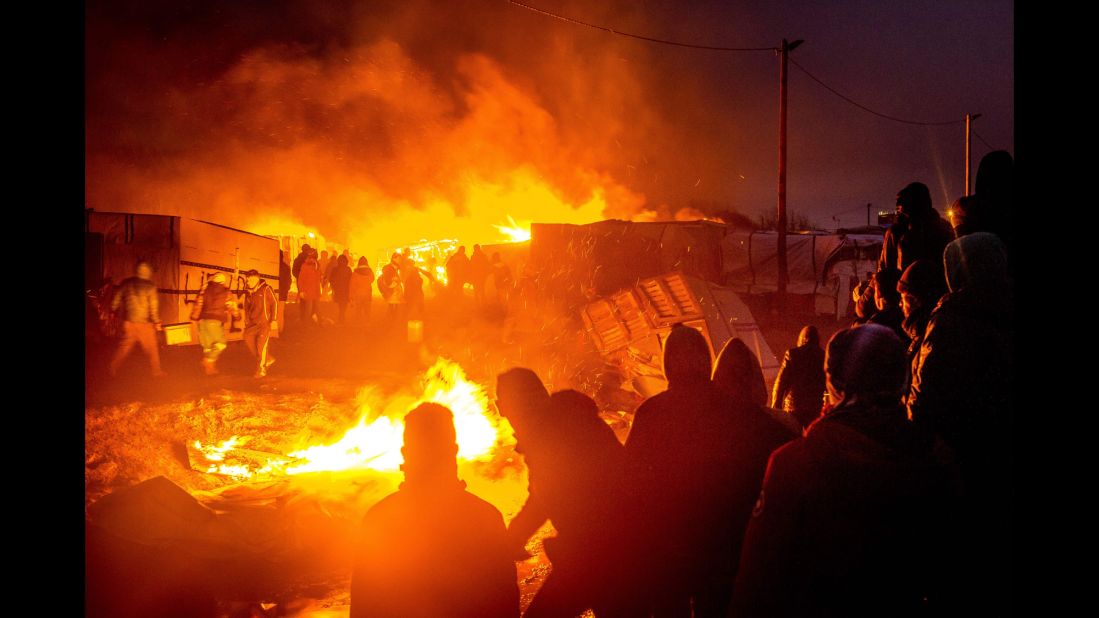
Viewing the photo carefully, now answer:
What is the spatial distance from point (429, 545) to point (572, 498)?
783 millimetres

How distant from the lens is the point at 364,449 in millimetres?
8625

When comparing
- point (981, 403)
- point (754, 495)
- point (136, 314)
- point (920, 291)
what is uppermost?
point (920, 291)

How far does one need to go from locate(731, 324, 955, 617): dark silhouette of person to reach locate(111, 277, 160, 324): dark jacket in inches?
391

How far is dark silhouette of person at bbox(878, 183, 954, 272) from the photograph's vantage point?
15.5 feet

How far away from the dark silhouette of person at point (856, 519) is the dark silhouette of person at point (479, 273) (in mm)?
14756

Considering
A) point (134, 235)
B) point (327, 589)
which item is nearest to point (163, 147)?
point (134, 235)

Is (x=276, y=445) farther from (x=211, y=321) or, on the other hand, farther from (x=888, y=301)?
(x=888, y=301)

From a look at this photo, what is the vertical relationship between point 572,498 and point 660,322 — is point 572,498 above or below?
below

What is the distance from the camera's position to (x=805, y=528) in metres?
2.03

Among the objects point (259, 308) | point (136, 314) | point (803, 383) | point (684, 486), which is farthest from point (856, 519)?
point (259, 308)

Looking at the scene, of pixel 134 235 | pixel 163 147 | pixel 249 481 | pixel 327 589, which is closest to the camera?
pixel 327 589

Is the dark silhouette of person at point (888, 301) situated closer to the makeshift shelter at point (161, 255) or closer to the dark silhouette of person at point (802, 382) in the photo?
the dark silhouette of person at point (802, 382)

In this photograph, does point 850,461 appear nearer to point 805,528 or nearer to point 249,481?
point 805,528

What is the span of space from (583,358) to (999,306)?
9.18m
